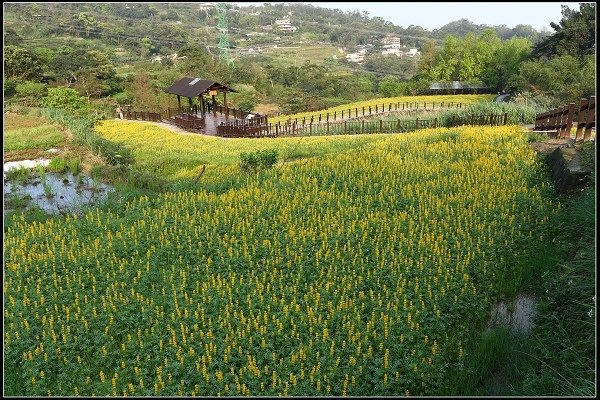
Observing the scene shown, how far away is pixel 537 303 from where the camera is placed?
668cm

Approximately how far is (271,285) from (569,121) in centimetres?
1025

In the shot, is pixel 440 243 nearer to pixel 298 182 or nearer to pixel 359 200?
pixel 359 200

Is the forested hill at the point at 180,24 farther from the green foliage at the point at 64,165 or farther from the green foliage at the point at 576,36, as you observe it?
the green foliage at the point at 64,165

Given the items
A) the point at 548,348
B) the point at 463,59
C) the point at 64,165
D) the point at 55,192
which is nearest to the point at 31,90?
the point at 64,165

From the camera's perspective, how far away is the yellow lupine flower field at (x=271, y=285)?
534cm

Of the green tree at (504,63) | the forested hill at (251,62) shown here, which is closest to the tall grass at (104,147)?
the forested hill at (251,62)

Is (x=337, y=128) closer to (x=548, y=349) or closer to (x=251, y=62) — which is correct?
(x=548, y=349)

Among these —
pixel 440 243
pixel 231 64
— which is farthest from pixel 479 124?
pixel 231 64

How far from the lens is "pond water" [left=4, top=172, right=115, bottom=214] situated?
11.6 metres

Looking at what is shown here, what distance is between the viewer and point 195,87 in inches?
1245

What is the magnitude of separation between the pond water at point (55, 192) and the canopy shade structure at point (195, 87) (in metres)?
16.8

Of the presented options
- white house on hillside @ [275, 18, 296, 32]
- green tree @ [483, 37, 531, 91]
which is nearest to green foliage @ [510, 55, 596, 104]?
green tree @ [483, 37, 531, 91]

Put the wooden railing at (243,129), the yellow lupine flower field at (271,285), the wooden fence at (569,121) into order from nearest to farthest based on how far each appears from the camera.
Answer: the yellow lupine flower field at (271,285) → the wooden fence at (569,121) → the wooden railing at (243,129)

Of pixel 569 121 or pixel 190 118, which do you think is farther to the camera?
pixel 190 118
